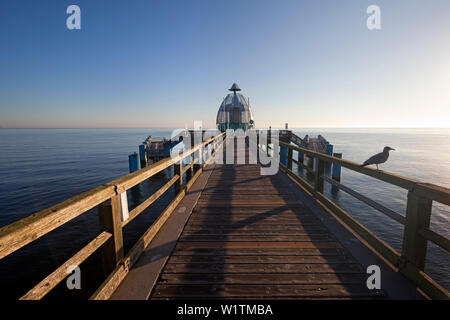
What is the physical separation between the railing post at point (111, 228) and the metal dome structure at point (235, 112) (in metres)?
33.2

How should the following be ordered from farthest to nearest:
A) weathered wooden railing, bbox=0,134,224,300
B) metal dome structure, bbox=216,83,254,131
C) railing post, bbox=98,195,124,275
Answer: metal dome structure, bbox=216,83,254,131 < railing post, bbox=98,195,124,275 < weathered wooden railing, bbox=0,134,224,300

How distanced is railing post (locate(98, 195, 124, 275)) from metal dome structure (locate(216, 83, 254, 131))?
33.2 m

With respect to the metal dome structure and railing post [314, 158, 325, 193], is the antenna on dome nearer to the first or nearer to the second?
the metal dome structure

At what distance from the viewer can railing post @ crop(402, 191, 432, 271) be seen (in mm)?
2432

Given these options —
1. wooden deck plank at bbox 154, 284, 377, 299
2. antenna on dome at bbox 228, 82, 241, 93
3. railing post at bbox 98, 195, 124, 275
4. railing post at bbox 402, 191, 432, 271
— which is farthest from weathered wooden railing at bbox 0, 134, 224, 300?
antenna on dome at bbox 228, 82, 241, 93

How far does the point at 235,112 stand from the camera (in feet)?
114

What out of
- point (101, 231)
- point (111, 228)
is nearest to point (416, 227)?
point (111, 228)

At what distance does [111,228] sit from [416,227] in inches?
142

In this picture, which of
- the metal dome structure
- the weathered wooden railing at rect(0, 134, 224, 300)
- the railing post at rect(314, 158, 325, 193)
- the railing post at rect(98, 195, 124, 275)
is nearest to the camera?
the weathered wooden railing at rect(0, 134, 224, 300)

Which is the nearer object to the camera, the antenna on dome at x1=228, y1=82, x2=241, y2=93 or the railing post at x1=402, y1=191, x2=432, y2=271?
the railing post at x1=402, y1=191, x2=432, y2=271

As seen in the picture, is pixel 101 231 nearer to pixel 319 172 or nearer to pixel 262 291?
pixel 262 291

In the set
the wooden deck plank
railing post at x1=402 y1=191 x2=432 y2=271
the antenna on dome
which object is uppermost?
the antenna on dome

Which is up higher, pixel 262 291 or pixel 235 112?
pixel 235 112
